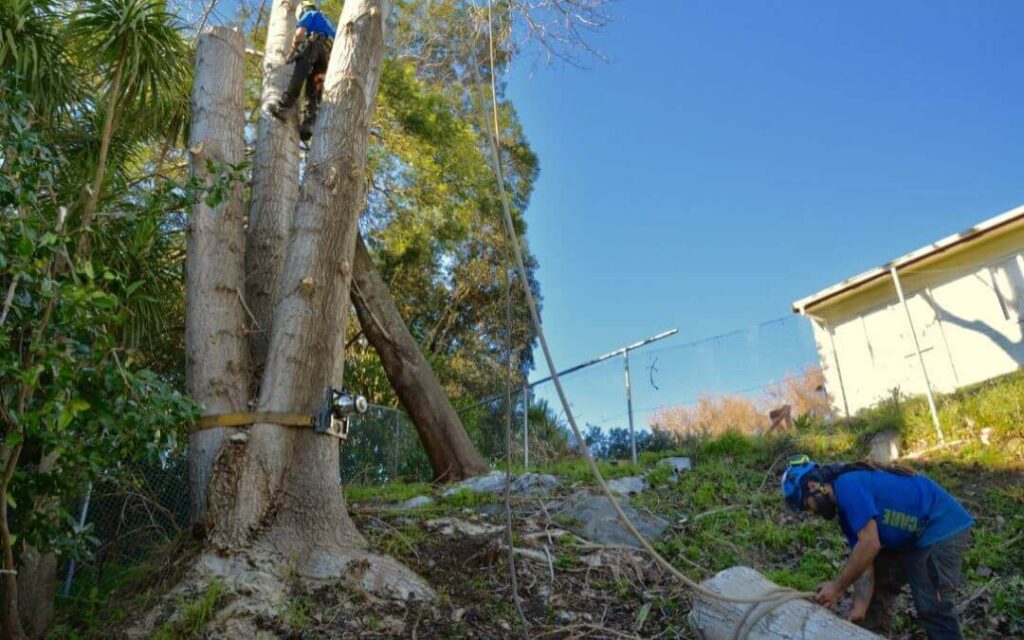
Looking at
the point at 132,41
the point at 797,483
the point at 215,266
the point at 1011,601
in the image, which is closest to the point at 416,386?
the point at 215,266

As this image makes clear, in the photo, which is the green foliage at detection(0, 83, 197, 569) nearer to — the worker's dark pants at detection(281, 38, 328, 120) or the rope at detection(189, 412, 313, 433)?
the rope at detection(189, 412, 313, 433)

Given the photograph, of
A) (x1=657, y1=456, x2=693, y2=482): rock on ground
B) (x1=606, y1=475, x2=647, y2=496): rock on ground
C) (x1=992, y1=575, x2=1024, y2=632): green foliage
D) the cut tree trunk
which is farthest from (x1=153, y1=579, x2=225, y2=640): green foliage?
(x1=657, y1=456, x2=693, y2=482): rock on ground

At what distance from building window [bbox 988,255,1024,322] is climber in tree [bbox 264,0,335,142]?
30.7ft

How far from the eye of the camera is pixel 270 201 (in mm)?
6074

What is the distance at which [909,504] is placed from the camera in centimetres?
410

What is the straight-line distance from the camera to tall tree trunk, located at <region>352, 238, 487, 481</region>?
7.65 metres

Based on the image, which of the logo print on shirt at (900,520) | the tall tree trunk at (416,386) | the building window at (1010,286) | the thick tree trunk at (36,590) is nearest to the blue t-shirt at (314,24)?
the tall tree trunk at (416,386)

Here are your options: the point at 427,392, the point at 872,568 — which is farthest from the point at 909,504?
the point at 427,392

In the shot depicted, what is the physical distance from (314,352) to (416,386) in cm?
310

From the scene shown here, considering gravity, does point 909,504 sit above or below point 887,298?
below

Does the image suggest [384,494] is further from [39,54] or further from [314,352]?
[39,54]

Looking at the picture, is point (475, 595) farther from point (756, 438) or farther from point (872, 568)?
point (756, 438)

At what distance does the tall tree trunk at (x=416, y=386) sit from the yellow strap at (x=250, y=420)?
316 cm

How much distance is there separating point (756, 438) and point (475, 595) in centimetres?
510
